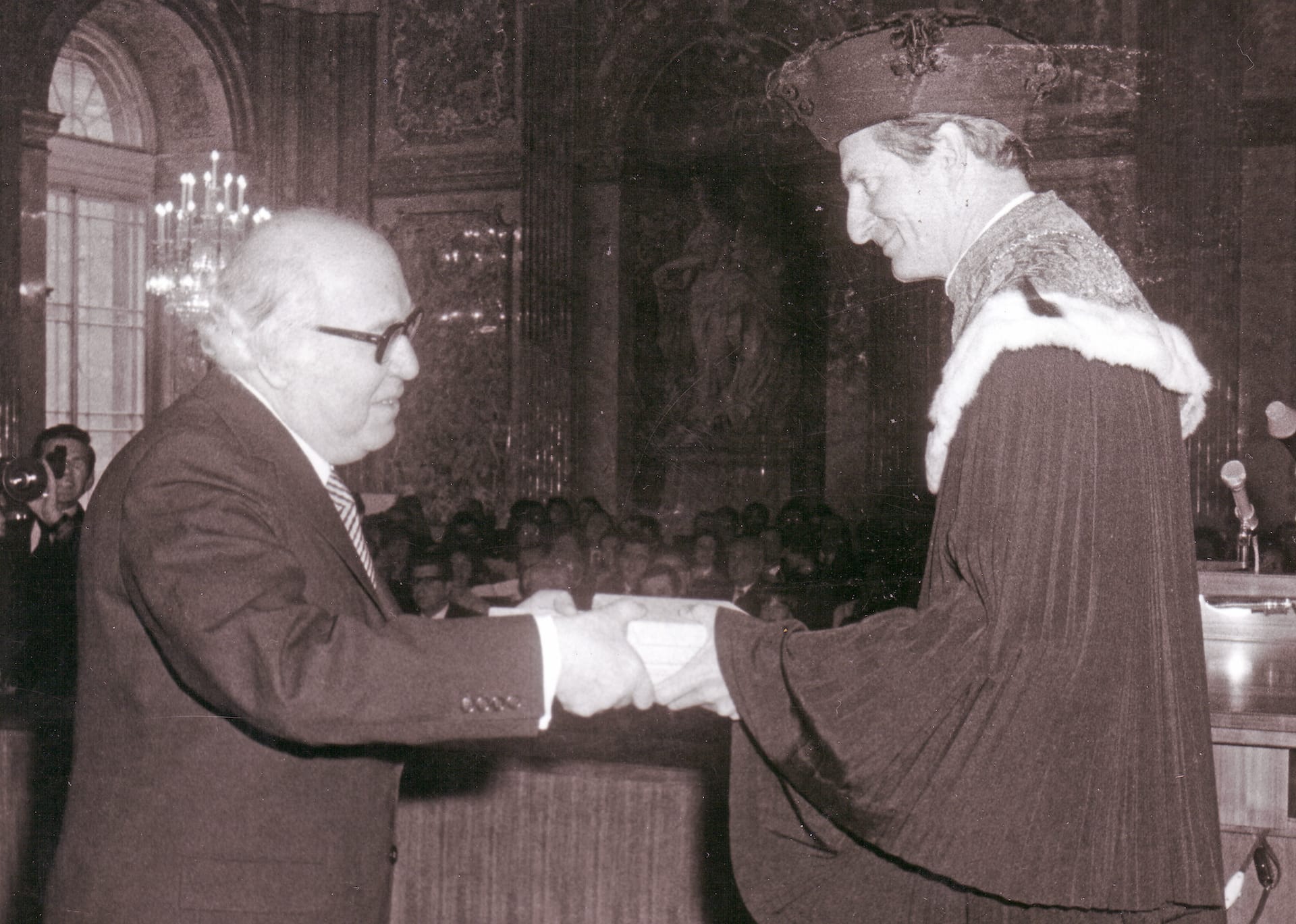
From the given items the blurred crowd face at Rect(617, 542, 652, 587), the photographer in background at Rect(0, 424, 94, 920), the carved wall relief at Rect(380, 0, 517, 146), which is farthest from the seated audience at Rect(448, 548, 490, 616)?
the carved wall relief at Rect(380, 0, 517, 146)

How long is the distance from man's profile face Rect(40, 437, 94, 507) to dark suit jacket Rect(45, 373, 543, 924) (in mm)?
6268

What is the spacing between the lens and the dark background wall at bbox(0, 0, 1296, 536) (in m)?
12.5

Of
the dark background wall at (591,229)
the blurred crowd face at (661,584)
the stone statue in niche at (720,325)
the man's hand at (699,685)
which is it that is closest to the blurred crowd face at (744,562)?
the blurred crowd face at (661,584)

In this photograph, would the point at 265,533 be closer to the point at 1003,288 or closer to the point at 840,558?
the point at 1003,288

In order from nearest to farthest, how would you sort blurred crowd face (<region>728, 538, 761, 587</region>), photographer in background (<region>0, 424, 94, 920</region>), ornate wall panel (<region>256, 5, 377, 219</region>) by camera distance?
photographer in background (<region>0, 424, 94, 920</region>), blurred crowd face (<region>728, 538, 761, 587</region>), ornate wall panel (<region>256, 5, 377, 219</region>)

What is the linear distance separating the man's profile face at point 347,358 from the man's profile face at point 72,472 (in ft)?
20.3

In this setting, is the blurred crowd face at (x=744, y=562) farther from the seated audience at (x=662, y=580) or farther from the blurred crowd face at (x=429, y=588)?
the blurred crowd face at (x=429, y=588)

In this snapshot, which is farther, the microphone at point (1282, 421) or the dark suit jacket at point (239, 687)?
the microphone at point (1282, 421)

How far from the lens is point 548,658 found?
6.59 feet

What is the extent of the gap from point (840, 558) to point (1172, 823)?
7.76 m

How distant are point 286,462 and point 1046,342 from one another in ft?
4.08

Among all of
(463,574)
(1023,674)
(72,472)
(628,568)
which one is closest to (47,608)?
(72,472)

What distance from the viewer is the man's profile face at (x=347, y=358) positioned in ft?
7.36

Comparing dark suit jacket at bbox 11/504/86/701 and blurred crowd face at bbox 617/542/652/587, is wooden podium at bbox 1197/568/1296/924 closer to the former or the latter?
dark suit jacket at bbox 11/504/86/701
